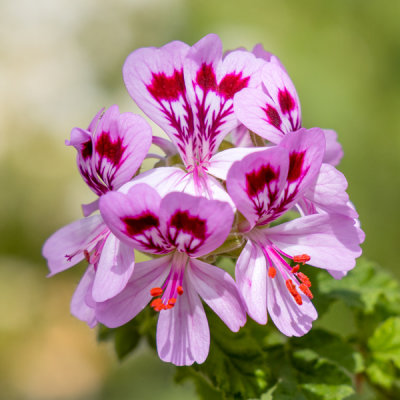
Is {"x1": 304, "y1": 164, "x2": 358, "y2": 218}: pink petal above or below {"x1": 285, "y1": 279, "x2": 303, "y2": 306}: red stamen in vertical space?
above

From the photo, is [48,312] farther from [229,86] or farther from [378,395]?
[229,86]

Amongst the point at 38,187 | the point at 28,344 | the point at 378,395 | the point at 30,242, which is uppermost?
the point at 378,395

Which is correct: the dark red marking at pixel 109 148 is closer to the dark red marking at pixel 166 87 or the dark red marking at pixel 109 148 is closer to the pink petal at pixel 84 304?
the dark red marking at pixel 166 87

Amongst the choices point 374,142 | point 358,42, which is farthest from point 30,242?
point 358,42

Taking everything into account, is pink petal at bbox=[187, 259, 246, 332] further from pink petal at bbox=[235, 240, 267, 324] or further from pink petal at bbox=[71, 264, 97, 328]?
pink petal at bbox=[71, 264, 97, 328]

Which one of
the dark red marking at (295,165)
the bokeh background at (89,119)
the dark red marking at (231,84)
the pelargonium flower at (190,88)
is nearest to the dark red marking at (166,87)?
the pelargonium flower at (190,88)

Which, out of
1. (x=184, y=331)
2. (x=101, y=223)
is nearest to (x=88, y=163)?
(x=101, y=223)

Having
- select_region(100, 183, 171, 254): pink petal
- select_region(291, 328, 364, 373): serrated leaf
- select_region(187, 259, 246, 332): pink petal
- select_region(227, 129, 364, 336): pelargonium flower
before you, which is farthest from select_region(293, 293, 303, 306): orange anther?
select_region(291, 328, 364, 373): serrated leaf
